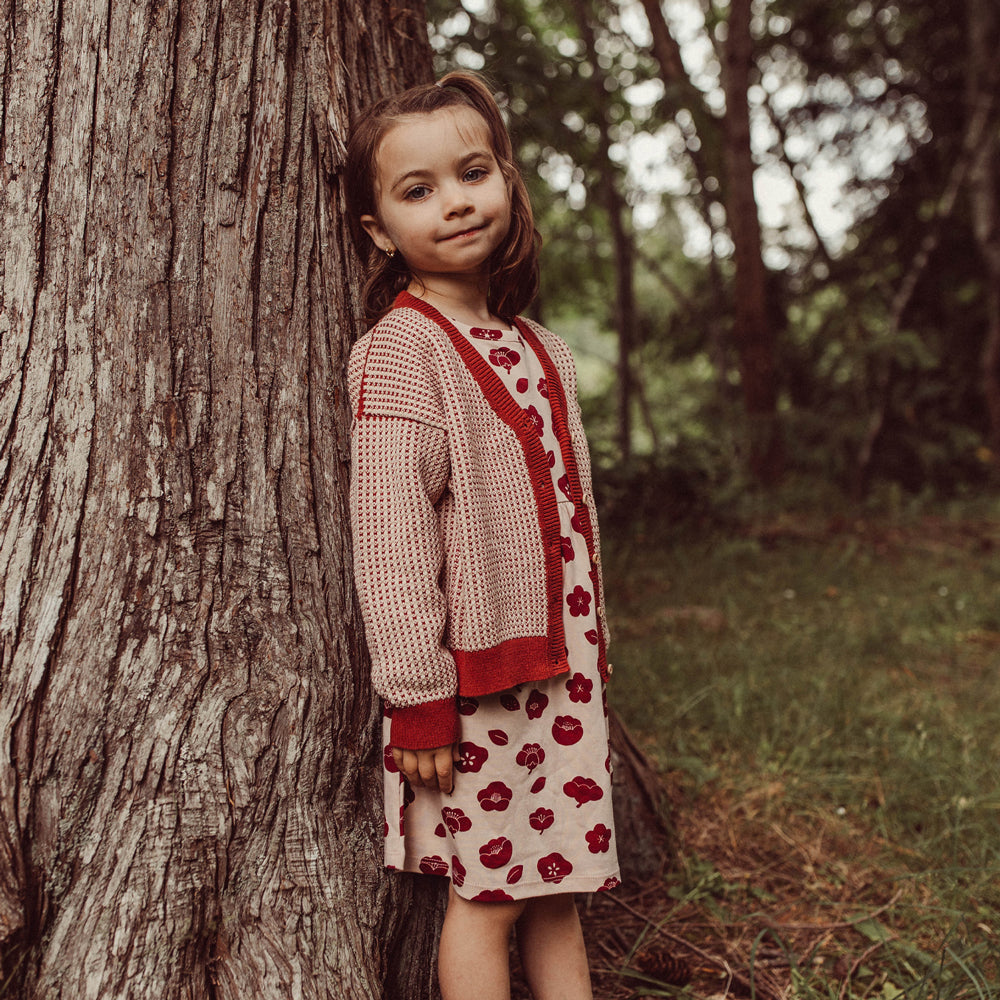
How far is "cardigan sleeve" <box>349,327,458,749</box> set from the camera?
5.04 feet

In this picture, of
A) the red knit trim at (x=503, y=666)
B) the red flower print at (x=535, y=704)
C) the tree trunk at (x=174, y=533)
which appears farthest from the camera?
the red flower print at (x=535, y=704)

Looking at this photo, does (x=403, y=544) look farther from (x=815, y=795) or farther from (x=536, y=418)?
(x=815, y=795)

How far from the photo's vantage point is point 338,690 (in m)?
1.69

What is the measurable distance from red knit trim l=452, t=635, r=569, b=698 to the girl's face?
0.76 m

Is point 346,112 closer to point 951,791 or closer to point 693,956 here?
point 693,956

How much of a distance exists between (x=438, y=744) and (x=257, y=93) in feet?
4.18

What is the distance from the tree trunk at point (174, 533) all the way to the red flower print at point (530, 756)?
1.02ft

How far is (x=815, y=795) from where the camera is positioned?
8.69ft

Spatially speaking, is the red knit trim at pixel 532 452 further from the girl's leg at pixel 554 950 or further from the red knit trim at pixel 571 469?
the girl's leg at pixel 554 950

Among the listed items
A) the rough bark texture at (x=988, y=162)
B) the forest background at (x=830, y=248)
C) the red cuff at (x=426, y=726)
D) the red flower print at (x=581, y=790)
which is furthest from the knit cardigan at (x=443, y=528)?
the rough bark texture at (x=988, y=162)

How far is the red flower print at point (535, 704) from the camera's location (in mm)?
1689

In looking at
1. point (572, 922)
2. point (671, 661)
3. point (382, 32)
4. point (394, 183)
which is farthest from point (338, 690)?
point (671, 661)

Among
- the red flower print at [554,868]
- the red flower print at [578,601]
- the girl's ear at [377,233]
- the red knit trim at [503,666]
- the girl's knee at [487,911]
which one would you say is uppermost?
the girl's ear at [377,233]

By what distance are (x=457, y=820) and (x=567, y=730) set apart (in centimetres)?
28
